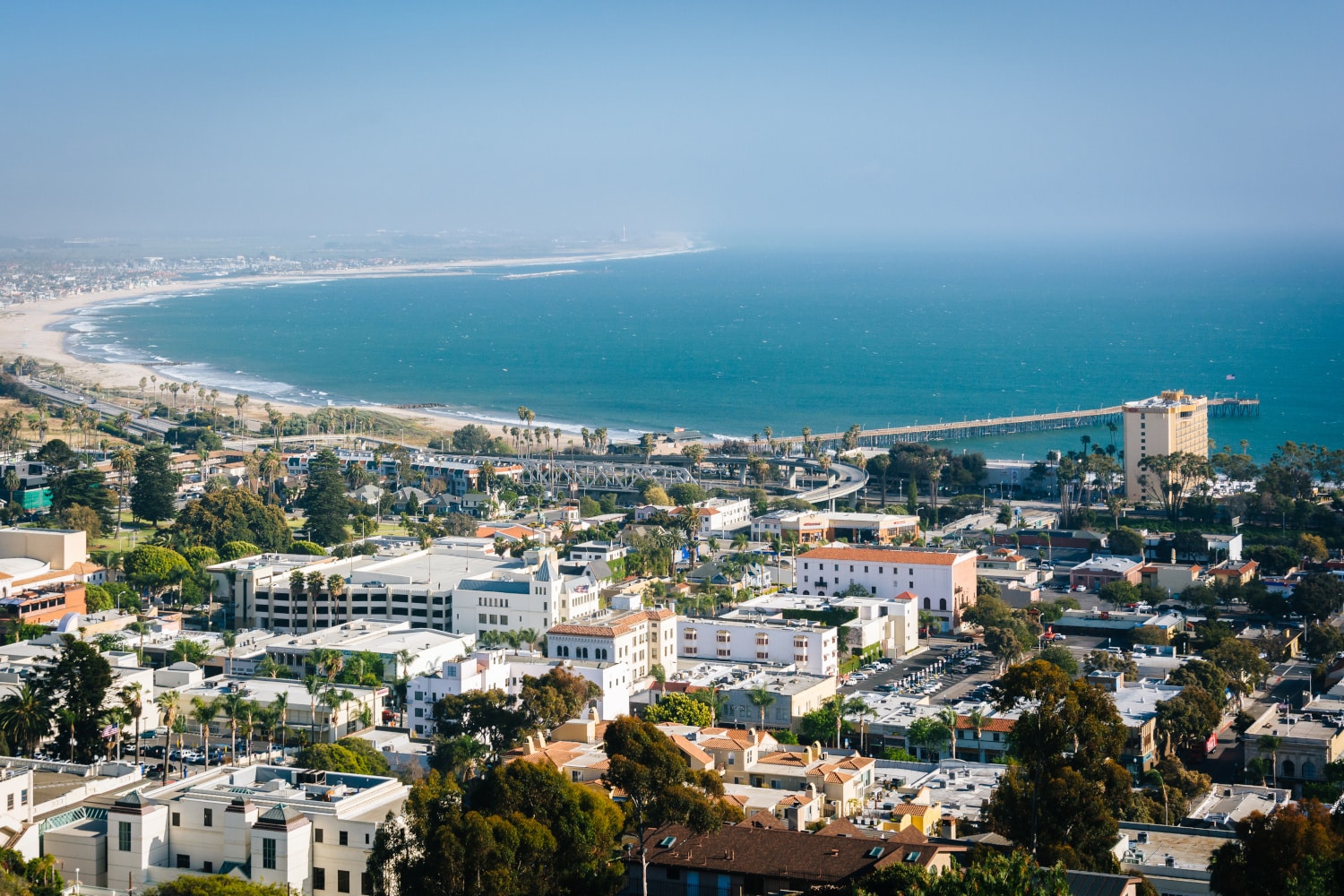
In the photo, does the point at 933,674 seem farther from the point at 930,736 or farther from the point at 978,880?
the point at 978,880

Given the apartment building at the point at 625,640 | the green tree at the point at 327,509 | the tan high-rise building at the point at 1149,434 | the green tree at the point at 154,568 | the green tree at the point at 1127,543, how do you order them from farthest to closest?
the tan high-rise building at the point at 1149,434, the green tree at the point at 327,509, the green tree at the point at 1127,543, the green tree at the point at 154,568, the apartment building at the point at 625,640

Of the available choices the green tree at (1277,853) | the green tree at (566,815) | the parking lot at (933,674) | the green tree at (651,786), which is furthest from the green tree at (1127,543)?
the green tree at (566,815)

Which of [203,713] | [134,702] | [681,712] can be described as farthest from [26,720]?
[681,712]

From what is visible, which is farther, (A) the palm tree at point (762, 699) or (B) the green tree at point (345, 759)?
(A) the palm tree at point (762, 699)

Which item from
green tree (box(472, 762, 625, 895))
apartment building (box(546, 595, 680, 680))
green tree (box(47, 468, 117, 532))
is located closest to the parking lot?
apartment building (box(546, 595, 680, 680))

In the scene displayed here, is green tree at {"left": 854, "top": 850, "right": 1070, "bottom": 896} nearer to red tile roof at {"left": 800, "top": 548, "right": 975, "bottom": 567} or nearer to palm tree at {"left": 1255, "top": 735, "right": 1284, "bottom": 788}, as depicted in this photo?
palm tree at {"left": 1255, "top": 735, "right": 1284, "bottom": 788}

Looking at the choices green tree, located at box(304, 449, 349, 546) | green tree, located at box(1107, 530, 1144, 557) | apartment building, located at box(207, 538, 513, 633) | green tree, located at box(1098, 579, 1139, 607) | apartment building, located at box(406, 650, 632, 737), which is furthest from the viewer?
green tree, located at box(304, 449, 349, 546)

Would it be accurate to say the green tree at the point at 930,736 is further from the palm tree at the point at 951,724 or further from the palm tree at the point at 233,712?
the palm tree at the point at 233,712

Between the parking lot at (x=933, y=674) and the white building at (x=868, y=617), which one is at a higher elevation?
the white building at (x=868, y=617)
